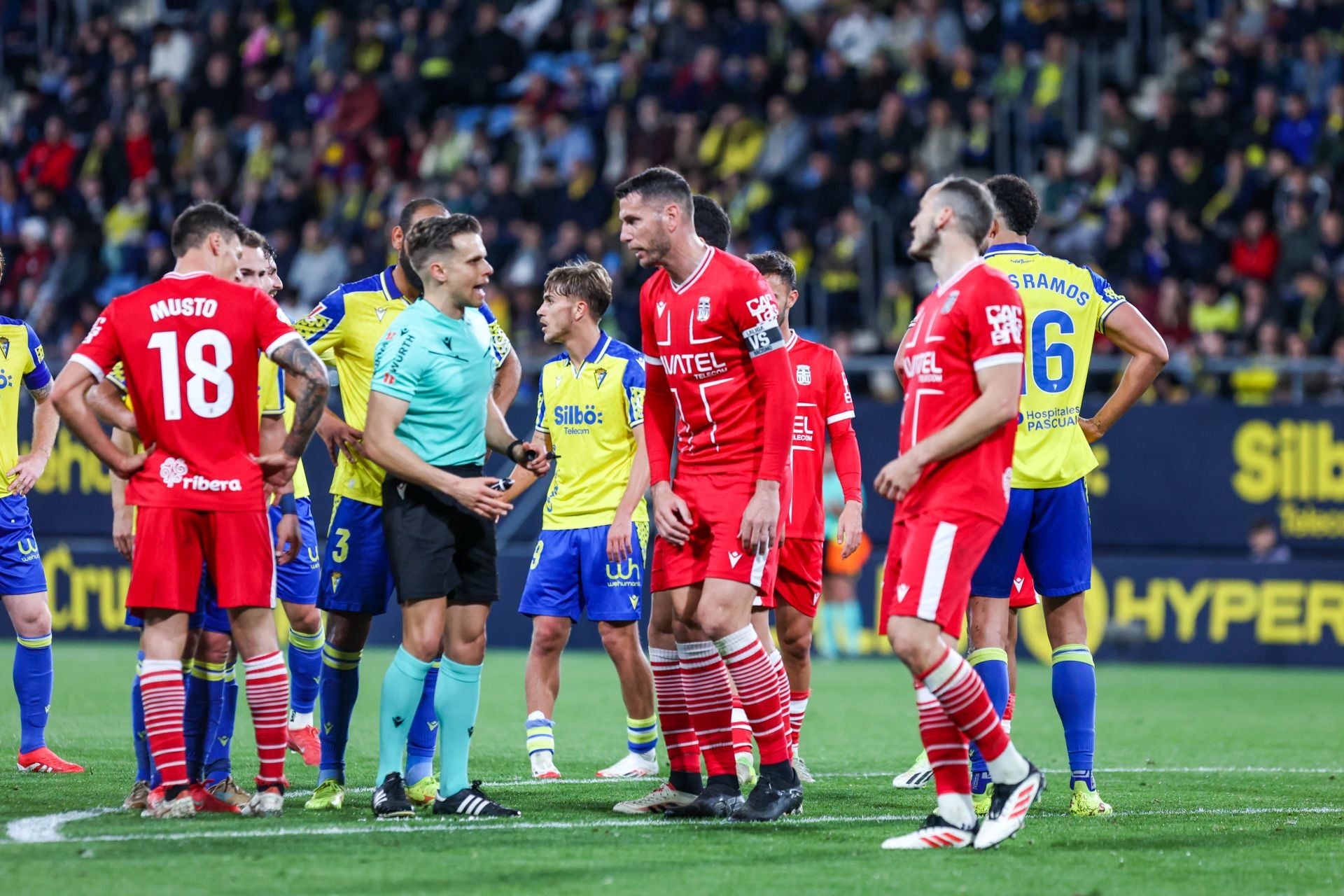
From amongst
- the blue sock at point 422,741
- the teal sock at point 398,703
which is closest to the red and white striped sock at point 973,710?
the teal sock at point 398,703

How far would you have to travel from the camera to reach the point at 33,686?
352 inches

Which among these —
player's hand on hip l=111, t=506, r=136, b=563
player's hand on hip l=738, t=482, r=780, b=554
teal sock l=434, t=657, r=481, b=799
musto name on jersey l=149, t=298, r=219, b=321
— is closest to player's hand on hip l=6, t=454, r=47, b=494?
A: player's hand on hip l=111, t=506, r=136, b=563

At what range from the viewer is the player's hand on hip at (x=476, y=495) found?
21.8ft

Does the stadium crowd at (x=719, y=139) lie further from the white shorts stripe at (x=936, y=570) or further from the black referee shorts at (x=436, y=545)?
the black referee shorts at (x=436, y=545)

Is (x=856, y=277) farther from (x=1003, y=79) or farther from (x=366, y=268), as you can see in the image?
(x=366, y=268)

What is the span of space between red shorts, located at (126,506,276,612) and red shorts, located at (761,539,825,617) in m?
3.05

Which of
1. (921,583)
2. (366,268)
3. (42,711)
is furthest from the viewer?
(366,268)

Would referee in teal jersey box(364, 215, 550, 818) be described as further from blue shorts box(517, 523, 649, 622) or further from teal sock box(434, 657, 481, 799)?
blue shorts box(517, 523, 649, 622)

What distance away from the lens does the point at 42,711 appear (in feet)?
28.9

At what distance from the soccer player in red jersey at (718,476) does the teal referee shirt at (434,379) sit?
32.1 inches

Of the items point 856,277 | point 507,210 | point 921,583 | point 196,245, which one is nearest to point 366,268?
point 507,210

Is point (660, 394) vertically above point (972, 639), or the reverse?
point (660, 394)

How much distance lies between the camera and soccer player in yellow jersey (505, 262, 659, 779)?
28.9 feet

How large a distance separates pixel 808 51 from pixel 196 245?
16.7 meters
